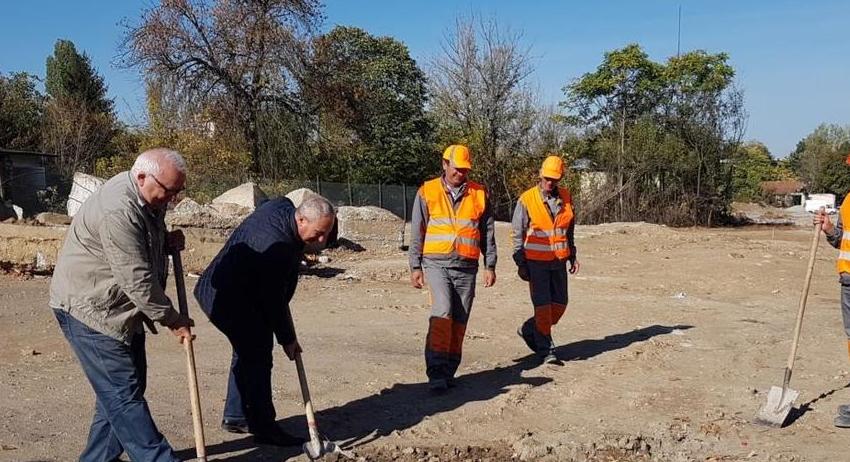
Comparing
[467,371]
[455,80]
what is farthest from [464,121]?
[467,371]

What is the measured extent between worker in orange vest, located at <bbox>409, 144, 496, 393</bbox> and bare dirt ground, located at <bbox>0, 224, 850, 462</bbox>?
15.5 inches

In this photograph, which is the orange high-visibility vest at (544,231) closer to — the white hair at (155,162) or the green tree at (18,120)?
the white hair at (155,162)

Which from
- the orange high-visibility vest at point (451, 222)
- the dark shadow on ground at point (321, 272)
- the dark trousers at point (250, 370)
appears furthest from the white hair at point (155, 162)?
the dark shadow on ground at point (321, 272)

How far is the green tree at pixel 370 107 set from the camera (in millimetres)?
26859

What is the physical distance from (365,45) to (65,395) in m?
33.5

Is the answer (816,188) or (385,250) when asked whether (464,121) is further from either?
(816,188)

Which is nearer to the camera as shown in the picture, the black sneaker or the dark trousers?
the dark trousers

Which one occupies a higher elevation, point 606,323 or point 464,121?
point 464,121

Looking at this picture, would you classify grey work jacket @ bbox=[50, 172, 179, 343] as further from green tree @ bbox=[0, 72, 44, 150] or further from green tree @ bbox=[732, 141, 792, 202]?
green tree @ bbox=[732, 141, 792, 202]

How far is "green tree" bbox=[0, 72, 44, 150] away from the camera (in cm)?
3391

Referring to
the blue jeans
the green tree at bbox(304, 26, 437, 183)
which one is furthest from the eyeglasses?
the green tree at bbox(304, 26, 437, 183)

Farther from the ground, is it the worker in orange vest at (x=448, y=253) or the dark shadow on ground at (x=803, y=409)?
the worker in orange vest at (x=448, y=253)

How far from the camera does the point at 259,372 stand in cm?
529

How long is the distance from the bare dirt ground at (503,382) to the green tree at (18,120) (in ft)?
79.8
